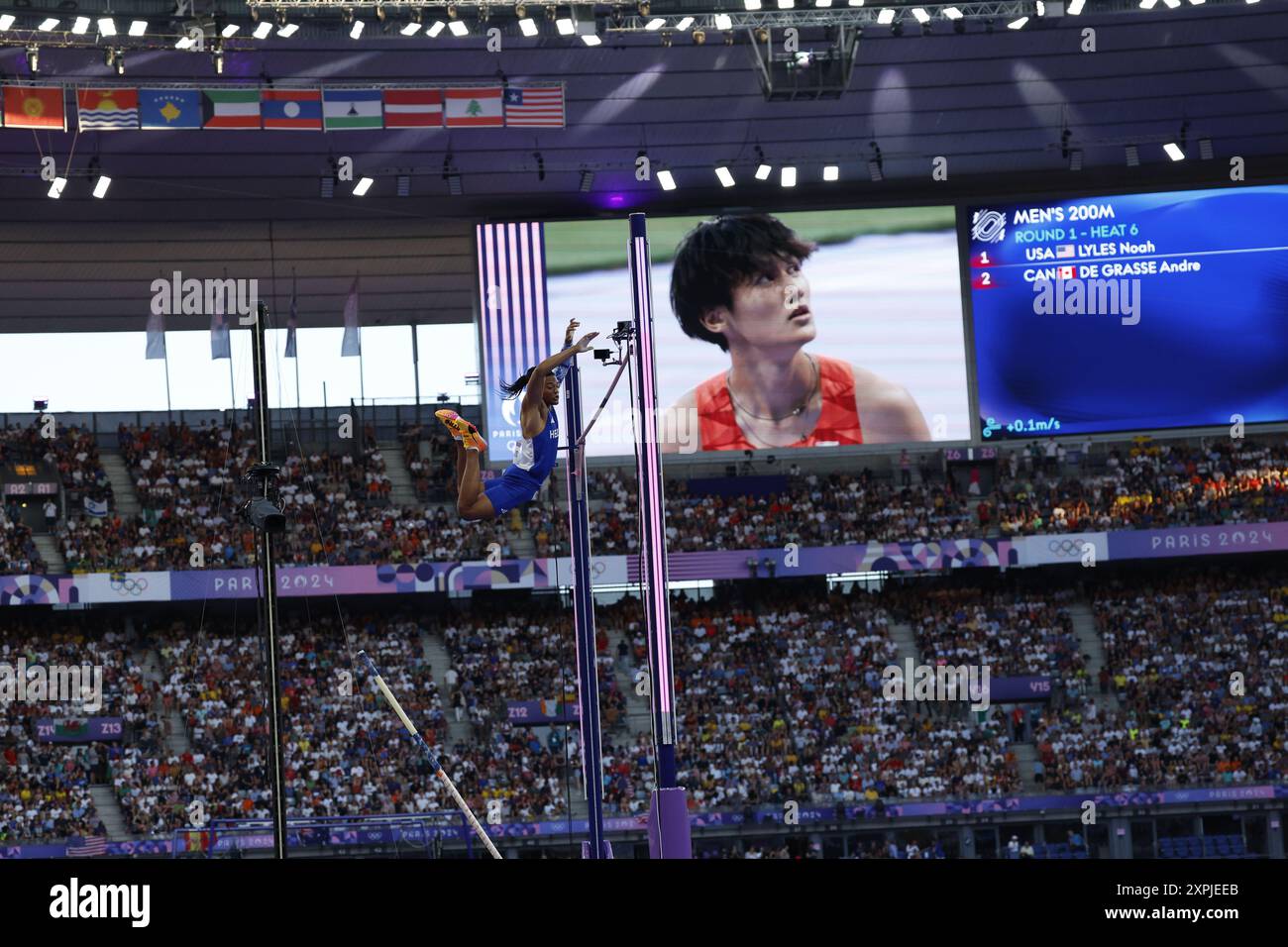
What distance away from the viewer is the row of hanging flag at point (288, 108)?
79.0 feet

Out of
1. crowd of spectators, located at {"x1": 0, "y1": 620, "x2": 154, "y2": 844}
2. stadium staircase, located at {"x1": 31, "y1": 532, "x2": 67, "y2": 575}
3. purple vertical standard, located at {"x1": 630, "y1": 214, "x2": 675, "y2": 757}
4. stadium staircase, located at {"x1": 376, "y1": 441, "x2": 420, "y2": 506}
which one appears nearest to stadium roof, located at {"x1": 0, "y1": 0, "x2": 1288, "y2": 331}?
stadium staircase, located at {"x1": 376, "y1": 441, "x2": 420, "y2": 506}

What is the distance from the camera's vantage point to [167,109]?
80.8ft

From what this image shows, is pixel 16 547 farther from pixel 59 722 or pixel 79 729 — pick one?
pixel 79 729

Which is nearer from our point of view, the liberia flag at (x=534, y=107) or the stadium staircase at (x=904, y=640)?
the liberia flag at (x=534, y=107)

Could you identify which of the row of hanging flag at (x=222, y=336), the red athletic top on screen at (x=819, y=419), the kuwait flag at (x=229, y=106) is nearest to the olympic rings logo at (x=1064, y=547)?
the red athletic top on screen at (x=819, y=419)

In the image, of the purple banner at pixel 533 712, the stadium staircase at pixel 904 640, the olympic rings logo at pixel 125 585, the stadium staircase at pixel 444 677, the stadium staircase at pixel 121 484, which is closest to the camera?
the purple banner at pixel 533 712

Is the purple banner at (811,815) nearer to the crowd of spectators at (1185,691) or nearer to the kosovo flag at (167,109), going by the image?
the crowd of spectators at (1185,691)

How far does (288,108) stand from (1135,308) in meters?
15.7

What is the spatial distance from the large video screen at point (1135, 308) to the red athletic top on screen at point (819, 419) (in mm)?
2495

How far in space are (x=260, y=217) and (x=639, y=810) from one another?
42.9 ft

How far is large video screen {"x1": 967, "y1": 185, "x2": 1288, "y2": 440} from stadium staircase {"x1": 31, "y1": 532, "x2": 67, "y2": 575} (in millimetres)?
16965
